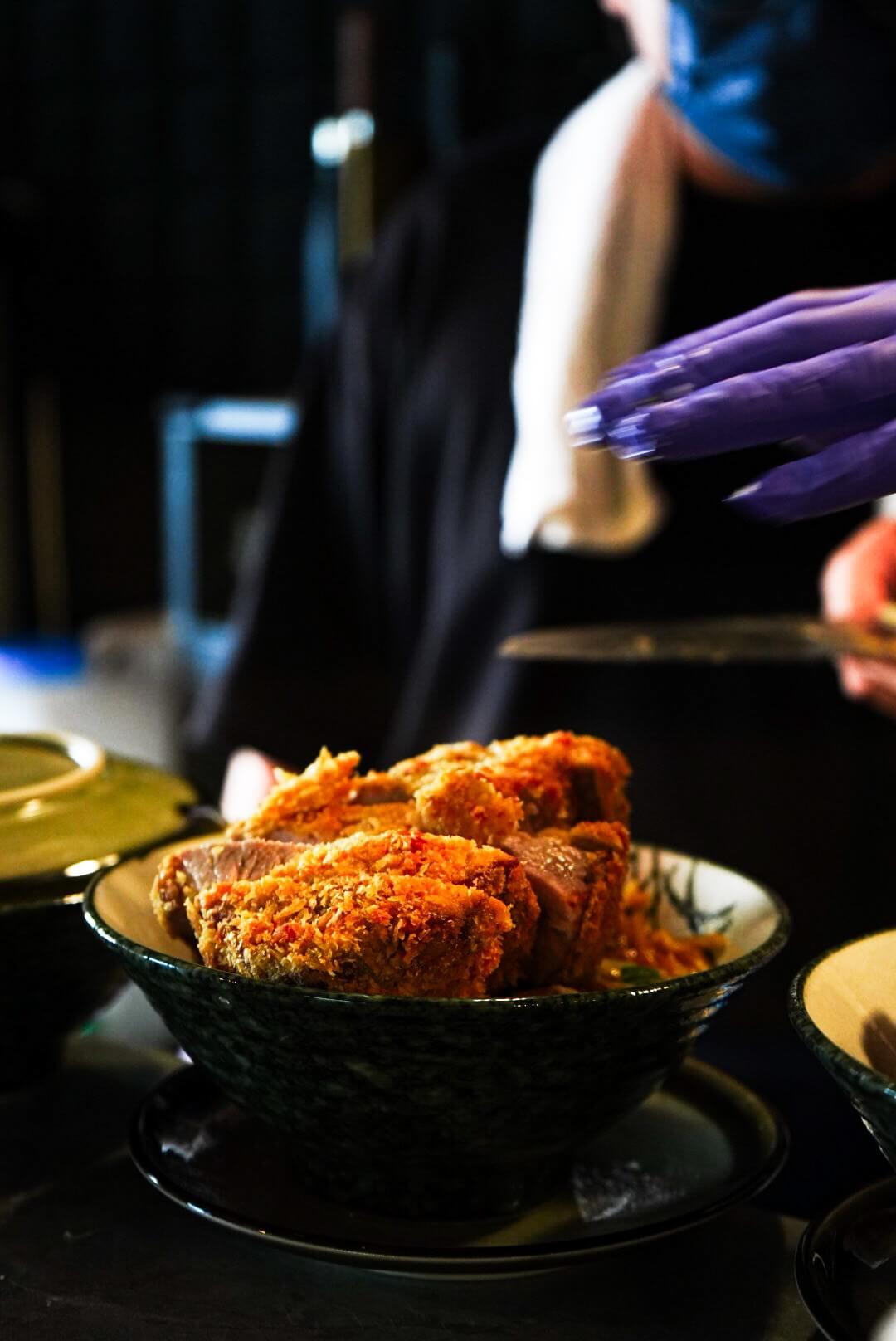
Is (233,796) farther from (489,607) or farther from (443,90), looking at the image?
(443,90)

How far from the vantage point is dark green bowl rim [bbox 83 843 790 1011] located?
0.44 meters

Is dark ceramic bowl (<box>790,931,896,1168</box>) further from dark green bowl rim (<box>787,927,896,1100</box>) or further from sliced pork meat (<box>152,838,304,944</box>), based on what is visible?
sliced pork meat (<box>152,838,304,944</box>)

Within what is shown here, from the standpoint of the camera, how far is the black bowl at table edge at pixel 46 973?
0.60 meters

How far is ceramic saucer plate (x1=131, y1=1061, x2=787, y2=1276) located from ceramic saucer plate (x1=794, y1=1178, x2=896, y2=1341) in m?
0.04

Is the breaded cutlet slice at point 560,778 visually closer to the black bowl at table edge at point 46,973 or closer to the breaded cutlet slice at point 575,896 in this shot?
the breaded cutlet slice at point 575,896

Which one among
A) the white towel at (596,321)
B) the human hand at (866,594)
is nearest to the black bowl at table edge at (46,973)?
the human hand at (866,594)

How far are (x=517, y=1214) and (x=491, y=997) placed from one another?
4.3 inches

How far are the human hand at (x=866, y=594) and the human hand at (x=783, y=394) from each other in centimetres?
58

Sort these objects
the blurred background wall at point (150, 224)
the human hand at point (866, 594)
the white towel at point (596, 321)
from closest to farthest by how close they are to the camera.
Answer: the human hand at point (866, 594)
the white towel at point (596, 321)
the blurred background wall at point (150, 224)

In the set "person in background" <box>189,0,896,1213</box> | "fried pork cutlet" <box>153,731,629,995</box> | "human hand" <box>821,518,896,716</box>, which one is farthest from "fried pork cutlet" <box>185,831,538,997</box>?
"person in background" <box>189,0,896,1213</box>

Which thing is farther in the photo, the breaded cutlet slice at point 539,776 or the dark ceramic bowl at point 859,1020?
the breaded cutlet slice at point 539,776

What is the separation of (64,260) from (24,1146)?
12.2 ft

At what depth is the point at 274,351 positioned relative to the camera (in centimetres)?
371

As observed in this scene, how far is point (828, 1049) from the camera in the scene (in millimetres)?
423
